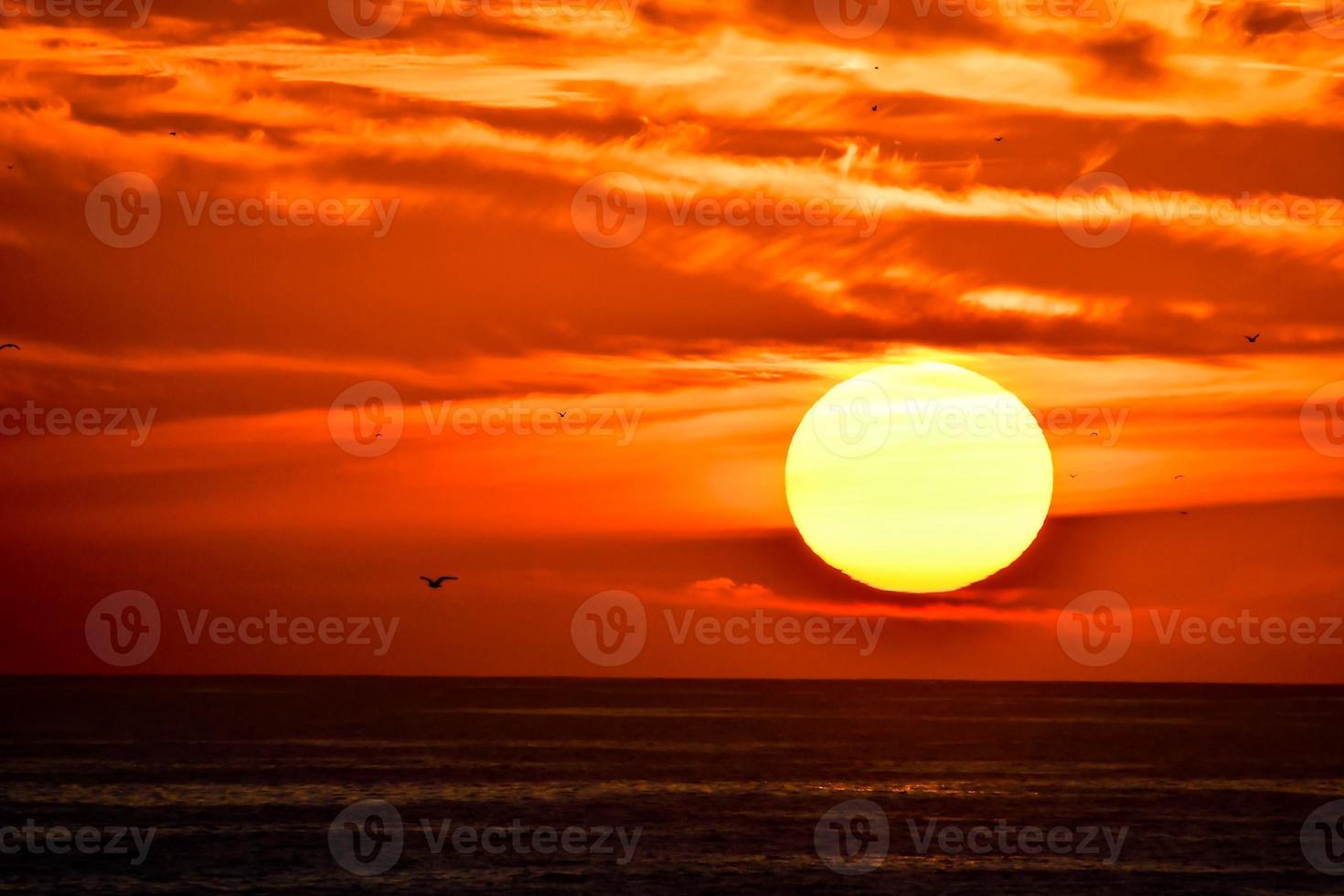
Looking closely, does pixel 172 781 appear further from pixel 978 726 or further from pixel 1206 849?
pixel 978 726

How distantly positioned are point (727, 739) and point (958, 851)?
253 ft

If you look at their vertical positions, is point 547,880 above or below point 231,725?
below

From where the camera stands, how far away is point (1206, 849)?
6500cm

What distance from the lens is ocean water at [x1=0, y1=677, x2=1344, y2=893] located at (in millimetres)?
56875

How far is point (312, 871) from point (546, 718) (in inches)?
5102

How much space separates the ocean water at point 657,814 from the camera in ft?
187

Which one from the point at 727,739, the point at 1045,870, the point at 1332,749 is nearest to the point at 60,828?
the point at 1045,870

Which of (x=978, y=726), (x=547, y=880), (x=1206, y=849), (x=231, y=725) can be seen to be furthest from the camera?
(x=978, y=726)

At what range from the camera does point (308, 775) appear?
3703 inches

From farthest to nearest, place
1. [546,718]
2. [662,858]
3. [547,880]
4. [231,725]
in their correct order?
[546,718], [231,725], [662,858], [547,880]

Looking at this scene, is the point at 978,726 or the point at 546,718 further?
the point at 546,718

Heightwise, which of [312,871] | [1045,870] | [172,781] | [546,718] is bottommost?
[312,871]

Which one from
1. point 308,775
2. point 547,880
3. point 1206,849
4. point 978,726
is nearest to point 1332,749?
point 978,726

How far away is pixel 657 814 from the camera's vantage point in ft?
248
